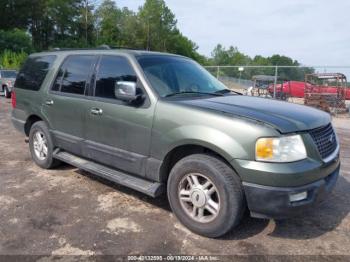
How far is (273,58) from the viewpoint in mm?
89938

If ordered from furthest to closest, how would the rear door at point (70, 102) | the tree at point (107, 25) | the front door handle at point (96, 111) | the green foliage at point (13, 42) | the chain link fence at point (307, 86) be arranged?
the tree at point (107, 25) → the green foliage at point (13, 42) → the chain link fence at point (307, 86) → the rear door at point (70, 102) → the front door handle at point (96, 111)

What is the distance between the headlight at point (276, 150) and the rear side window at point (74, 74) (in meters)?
2.58

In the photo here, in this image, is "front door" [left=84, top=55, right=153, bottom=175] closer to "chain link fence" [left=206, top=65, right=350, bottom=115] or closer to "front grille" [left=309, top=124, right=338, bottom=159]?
"front grille" [left=309, top=124, right=338, bottom=159]

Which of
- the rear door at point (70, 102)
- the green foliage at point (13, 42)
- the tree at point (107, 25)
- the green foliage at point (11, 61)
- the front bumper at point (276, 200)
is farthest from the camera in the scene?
the tree at point (107, 25)

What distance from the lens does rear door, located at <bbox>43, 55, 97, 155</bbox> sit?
4543mm

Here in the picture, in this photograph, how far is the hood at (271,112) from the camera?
10.3ft

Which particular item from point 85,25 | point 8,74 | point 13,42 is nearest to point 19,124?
point 8,74

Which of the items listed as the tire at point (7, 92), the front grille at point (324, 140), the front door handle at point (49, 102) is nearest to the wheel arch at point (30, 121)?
the front door handle at point (49, 102)

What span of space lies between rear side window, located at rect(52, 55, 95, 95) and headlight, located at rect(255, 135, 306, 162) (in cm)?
258

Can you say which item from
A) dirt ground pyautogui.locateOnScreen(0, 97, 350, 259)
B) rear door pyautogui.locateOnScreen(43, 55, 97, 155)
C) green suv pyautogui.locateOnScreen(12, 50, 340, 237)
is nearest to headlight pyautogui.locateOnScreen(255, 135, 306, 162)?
green suv pyautogui.locateOnScreen(12, 50, 340, 237)

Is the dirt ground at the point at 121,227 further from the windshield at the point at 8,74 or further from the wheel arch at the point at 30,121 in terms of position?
the windshield at the point at 8,74

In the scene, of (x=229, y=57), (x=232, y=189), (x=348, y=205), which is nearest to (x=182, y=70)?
(x=232, y=189)

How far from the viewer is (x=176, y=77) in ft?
13.9

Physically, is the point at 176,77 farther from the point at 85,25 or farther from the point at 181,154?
the point at 85,25
